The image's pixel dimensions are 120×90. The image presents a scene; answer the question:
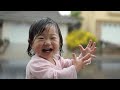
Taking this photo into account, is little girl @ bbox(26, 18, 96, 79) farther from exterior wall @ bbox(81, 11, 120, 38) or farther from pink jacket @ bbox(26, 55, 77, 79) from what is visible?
exterior wall @ bbox(81, 11, 120, 38)

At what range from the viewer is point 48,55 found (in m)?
0.89

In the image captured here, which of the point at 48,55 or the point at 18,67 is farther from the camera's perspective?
the point at 18,67

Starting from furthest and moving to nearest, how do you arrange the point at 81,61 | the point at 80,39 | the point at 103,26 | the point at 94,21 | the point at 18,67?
the point at 94,21
the point at 103,26
the point at 18,67
the point at 80,39
the point at 81,61

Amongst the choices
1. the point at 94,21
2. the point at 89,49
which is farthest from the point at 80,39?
the point at 94,21

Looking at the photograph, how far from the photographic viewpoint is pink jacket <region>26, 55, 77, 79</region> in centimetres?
84

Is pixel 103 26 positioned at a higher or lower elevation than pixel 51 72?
higher

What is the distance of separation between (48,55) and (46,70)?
55 millimetres

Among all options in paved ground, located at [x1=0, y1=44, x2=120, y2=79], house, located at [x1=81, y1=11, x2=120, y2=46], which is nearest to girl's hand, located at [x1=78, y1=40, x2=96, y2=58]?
paved ground, located at [x1=0, y1=44, x2=120, y2=79]

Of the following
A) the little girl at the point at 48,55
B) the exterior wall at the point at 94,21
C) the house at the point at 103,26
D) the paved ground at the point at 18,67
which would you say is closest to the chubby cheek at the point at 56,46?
the little girl at the point at 48,55

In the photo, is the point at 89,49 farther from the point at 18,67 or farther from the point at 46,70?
the point at 18,67

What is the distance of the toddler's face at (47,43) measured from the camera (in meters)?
0.87

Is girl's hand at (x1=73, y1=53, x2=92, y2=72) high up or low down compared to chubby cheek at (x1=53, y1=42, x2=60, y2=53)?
down
